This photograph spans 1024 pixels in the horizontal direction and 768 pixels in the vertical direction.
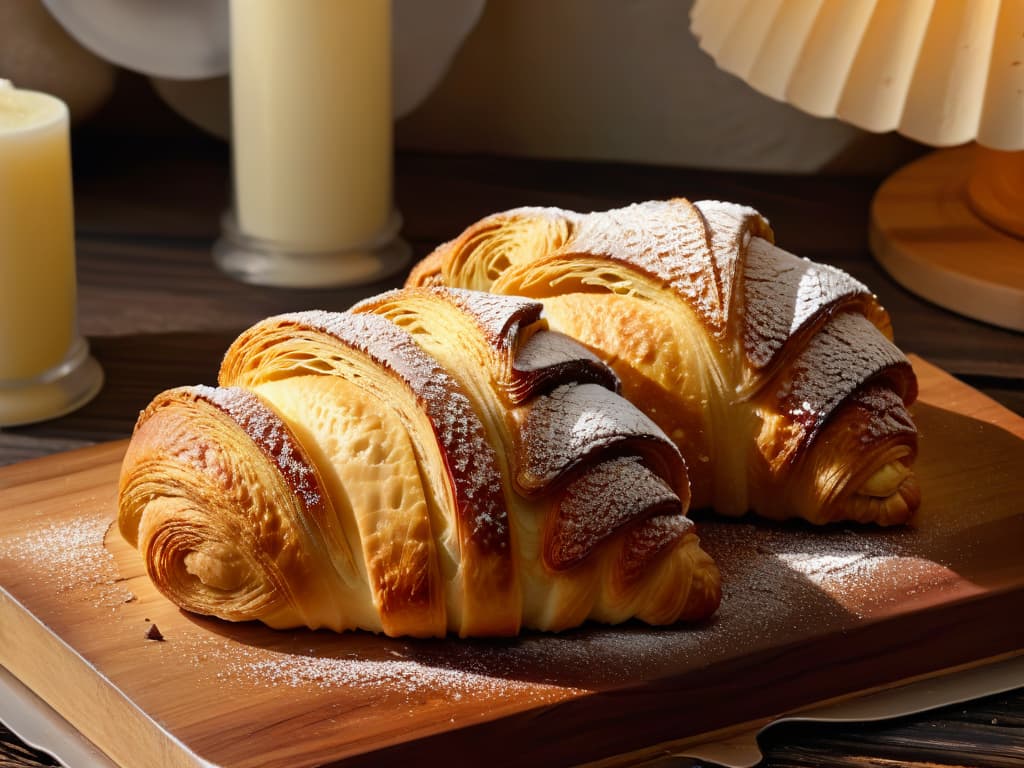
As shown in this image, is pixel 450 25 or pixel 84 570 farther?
pixel 450 25

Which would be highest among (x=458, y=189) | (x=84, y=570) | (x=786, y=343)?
(x=786, y=343)

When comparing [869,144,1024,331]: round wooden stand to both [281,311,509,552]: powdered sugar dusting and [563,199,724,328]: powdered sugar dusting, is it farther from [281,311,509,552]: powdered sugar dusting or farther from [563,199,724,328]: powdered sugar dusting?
[281,311,509,552]: powdered sugar dusting

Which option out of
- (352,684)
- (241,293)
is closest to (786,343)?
(352,684)

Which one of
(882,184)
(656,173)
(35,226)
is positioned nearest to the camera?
(35,226)

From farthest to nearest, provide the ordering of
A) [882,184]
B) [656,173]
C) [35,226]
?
1. [656,173]
2. [882,184]
3. [35,226]

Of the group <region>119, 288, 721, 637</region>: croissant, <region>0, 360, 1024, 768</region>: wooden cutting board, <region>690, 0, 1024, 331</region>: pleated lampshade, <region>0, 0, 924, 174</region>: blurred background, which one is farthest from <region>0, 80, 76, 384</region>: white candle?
<region>690, 0, 1024, 331</region>: pleated lampshade

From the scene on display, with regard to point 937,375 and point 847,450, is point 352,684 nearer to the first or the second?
point 847,450
